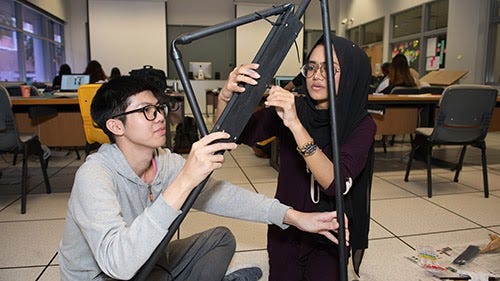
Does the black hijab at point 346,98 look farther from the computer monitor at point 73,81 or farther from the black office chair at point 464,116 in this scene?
the computer monitor at point 73,81

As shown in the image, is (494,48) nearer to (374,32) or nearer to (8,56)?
(374,32)

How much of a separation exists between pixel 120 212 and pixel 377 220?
1.92 metres

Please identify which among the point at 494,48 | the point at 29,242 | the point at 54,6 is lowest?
the point at 29,242

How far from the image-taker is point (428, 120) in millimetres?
3553

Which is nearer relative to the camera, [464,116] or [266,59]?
[266,59]

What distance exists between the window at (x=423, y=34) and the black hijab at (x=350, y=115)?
6842mm

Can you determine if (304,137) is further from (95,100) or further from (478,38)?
(478,38)

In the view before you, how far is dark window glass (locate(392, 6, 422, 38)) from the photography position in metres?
7.95

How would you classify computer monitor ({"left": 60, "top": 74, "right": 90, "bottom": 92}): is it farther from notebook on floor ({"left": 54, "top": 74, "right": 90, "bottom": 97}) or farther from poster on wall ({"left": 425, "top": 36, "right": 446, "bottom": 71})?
poster on wall ({"left": 425, "top": 36, "right": 446, "bottom": 71})

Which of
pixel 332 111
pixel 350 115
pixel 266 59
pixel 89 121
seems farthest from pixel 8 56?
pixel 332 111

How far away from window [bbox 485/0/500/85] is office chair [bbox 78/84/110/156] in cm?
656

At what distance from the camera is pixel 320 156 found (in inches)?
40.8

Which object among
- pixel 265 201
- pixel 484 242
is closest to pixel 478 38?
pixel 484 242

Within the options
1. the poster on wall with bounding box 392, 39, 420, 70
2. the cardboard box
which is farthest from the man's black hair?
the poster on wall with bounding box 392, 39, 420, 70
